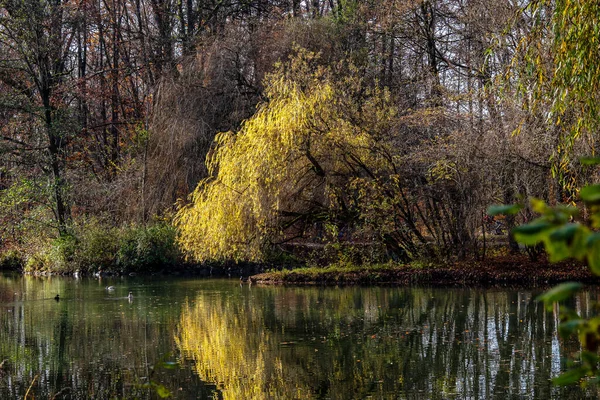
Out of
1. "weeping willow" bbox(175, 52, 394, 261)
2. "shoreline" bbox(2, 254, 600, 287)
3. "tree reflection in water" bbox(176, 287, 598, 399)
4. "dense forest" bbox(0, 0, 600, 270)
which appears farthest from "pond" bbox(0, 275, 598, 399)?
"dense forest" bbox(0, 0, 600, 270)

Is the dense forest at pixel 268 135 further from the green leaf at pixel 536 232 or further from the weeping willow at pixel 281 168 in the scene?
the green leaf at pixel 536 232

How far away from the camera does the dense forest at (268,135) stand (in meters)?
17.2

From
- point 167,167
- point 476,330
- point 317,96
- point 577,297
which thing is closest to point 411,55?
point 317,96

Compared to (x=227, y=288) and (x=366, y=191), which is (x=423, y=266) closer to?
(x=366, y=191)

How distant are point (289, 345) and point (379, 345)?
45.3 inches

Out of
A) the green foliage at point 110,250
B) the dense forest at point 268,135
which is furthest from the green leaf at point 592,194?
the green foliage at point 110,250

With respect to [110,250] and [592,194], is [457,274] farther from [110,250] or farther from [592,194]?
[592,194]

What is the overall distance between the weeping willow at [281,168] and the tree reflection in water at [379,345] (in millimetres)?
2686

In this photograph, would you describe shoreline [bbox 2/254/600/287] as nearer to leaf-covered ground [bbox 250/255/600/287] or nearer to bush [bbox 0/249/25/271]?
leaf-covered ground [bbox 250/255/600/287]

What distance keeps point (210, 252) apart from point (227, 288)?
0.90m

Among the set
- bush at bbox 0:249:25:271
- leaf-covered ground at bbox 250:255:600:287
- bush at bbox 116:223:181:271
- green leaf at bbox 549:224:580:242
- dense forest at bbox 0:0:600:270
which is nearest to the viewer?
green leaf at bbox 549:224:580:242

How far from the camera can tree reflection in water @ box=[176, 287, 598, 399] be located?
754 centimetres

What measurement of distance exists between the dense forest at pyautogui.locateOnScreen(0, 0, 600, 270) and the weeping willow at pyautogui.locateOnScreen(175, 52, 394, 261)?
4cm

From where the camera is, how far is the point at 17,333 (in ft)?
38.1
